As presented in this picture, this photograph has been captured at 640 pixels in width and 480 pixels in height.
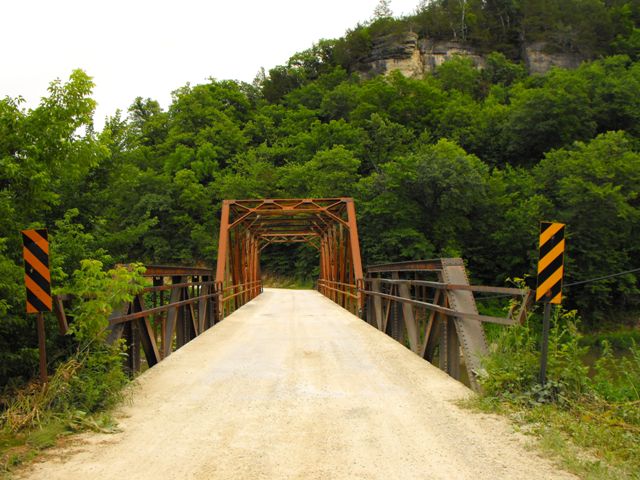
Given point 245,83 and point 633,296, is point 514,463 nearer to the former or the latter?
point 633,296

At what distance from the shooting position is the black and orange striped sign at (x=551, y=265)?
4703 mm

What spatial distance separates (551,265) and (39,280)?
4194mm

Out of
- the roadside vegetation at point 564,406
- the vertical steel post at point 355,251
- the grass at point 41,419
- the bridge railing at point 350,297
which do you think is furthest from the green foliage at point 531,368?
the vertical steel post at point 355,251

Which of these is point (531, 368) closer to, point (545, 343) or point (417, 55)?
point (545, 343)

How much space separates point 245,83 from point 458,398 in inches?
3639

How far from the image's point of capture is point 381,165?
49812mm

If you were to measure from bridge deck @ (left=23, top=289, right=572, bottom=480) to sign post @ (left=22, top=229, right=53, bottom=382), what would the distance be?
2.96 feet

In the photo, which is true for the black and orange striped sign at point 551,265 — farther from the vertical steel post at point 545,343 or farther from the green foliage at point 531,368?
the green foliage at point 531,368

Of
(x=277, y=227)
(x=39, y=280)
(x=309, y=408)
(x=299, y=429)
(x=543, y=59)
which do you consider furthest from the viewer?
(x=543, y=59)

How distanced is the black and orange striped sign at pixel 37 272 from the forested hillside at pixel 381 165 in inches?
17.2

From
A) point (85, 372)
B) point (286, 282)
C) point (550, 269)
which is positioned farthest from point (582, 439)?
point (286, 282)

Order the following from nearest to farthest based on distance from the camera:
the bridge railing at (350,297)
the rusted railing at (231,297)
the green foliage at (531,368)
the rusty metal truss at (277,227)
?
1. the green foliage at (531,368)
2. the rusted railing at (231,297)
3. the bridge railing at (350,297)
4. the rusty metal truss at (277,227)

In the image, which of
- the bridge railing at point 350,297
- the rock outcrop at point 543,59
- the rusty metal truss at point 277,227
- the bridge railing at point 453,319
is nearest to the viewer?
the bridge railing at point 453,319

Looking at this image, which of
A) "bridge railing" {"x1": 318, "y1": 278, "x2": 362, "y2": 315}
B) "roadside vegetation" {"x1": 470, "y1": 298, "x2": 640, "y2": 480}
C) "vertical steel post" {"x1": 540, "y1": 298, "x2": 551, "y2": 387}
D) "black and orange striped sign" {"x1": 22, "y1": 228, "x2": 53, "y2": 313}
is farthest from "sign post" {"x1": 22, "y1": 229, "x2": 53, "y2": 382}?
"bridge railing" {"x1": 318, "y1": 278, "x2": 362, "y2": 315}
